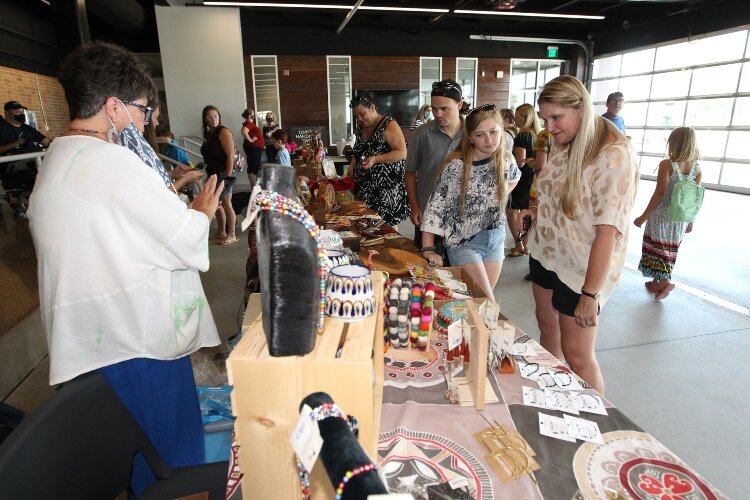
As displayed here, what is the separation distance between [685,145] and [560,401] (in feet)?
9.75

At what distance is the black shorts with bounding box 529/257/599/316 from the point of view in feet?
4.98

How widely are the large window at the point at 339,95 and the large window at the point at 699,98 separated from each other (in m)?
6.63

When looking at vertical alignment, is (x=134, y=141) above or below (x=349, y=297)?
above

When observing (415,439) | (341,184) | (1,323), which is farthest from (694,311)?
(1,323)

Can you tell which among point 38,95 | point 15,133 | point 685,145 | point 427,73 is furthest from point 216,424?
point 38,95

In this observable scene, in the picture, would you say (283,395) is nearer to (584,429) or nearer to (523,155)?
(584,429)

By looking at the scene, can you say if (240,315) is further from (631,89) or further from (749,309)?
(631,89)

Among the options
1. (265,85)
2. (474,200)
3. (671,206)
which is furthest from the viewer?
(265,85)

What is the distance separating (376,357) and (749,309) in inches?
138

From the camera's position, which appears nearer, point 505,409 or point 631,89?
point 505,409

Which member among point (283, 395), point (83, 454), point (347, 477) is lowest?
point (83, 454)

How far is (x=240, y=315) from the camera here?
3.05 metres

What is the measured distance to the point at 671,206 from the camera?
10.4ft

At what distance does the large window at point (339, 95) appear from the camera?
10531 millimetres
